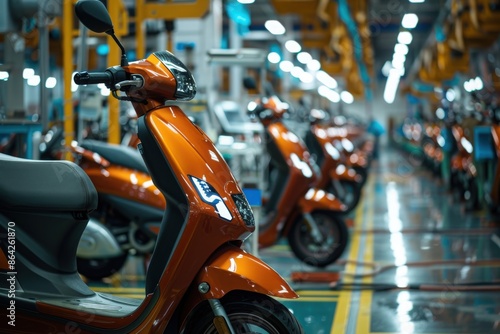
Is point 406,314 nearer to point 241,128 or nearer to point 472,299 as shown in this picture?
point 472,299

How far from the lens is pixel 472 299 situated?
5523mm

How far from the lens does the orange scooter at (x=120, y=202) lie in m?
5.64

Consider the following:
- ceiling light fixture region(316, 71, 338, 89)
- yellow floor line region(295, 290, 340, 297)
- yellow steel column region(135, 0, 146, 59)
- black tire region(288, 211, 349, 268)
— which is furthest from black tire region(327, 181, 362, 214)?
ceiling light fixture region(316, 71, 338, 89)

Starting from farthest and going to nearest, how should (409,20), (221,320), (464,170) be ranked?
(409,20) < (464,170) < (221,320)

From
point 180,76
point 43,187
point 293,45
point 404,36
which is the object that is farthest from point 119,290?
point 404,36

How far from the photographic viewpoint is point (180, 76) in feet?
12.2

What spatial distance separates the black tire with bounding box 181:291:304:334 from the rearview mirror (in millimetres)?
1165

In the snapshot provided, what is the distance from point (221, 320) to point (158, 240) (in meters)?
0.48

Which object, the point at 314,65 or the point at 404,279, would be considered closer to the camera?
the point at 404,279

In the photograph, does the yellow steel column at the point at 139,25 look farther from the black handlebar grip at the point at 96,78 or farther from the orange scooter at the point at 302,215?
the black handlebar grip at the point at 96,78

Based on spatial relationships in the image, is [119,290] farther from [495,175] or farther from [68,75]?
[495,175]

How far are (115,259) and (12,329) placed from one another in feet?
7.84

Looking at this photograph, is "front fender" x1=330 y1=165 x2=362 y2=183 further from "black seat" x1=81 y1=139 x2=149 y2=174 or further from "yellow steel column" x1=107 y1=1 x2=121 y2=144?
"black seat" x1=81 y1=139 x2=149 y2=174

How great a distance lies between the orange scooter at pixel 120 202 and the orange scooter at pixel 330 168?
14.5 ft
